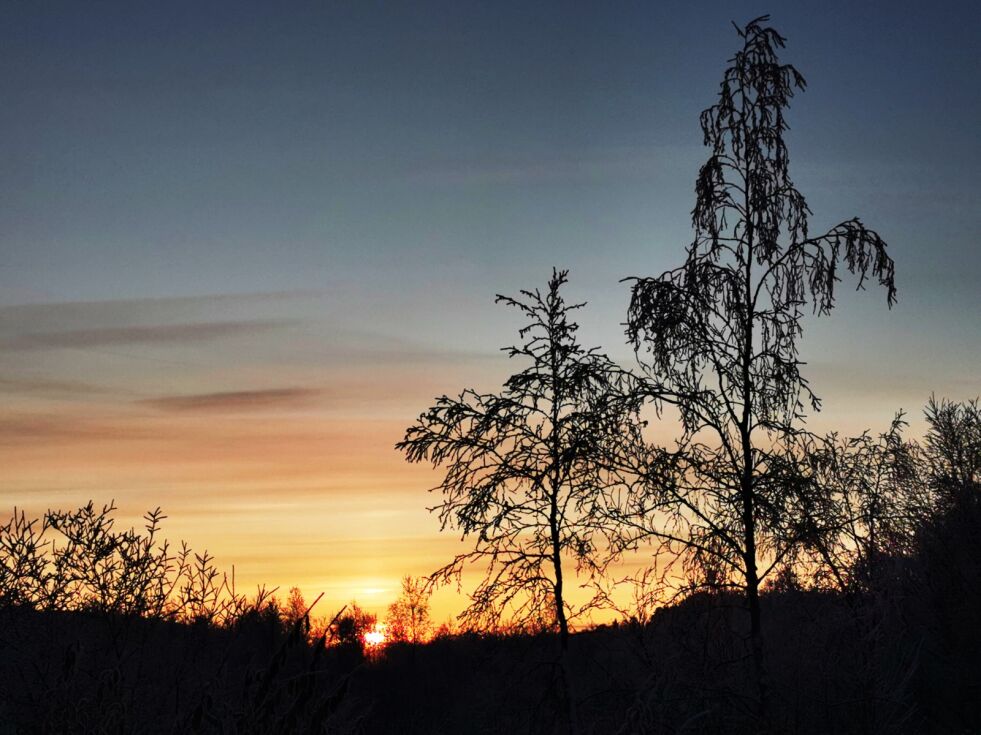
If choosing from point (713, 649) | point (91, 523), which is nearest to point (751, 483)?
point (713, 649)

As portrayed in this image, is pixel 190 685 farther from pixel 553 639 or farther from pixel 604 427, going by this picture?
pixel 553 639

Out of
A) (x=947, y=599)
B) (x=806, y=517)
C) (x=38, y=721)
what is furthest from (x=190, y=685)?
(x=947, y=599)

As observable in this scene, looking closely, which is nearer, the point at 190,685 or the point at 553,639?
the point at 190,685

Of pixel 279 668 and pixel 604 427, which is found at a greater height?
pixel 604 427

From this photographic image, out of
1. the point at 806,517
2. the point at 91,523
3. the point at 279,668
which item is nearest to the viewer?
the point at 279,668

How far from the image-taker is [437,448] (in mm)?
18031

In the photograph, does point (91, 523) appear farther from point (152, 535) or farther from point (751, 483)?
point (751, 483)

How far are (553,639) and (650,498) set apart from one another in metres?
5.67

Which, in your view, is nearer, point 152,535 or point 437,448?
point 152,535

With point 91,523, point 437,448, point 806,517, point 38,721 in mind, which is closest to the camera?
point 38,721

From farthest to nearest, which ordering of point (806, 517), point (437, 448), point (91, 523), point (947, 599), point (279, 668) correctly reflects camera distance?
point (947, 599)
point (437, 448)
point (91, 523)
point (806, 517)
point (279, 668)

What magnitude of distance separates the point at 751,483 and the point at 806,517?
82cm

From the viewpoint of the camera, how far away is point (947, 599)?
24359 millimetres

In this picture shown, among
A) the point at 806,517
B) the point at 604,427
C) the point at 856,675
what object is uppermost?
the point at 604,427
